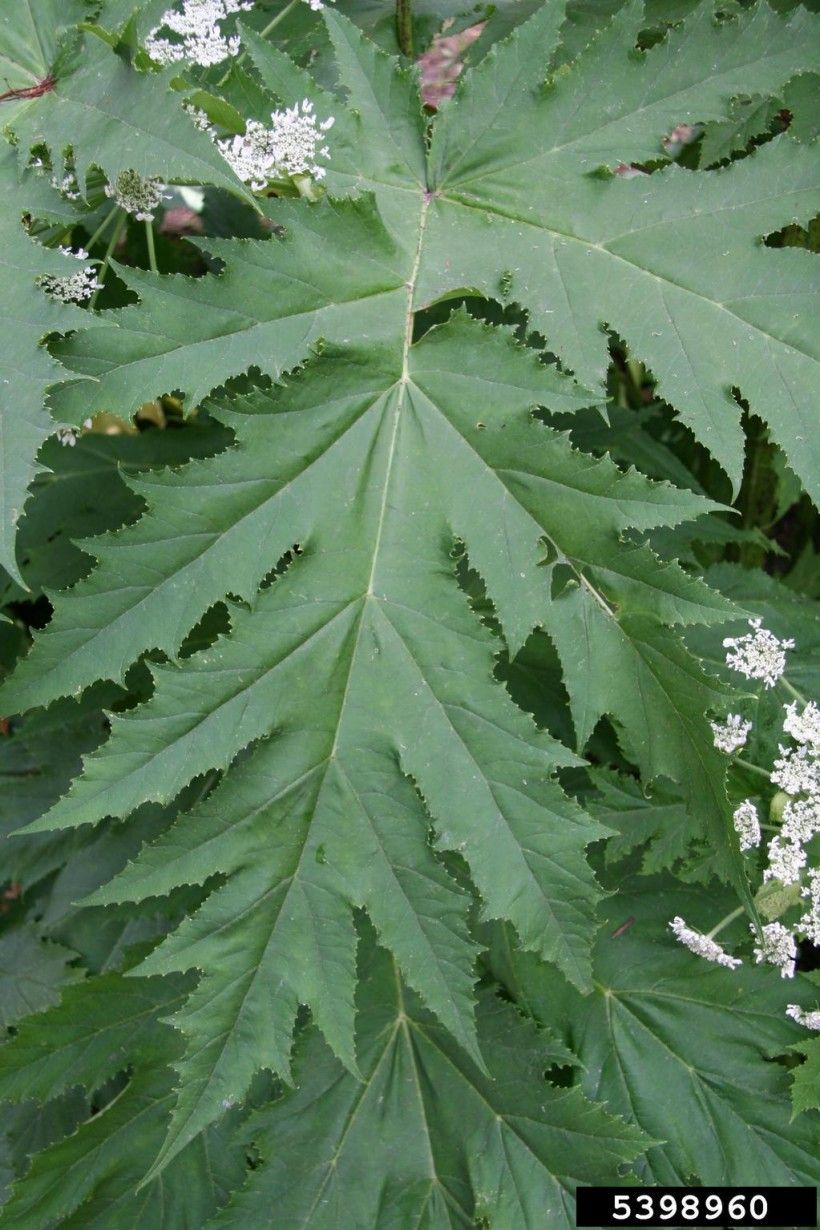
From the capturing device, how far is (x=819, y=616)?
1.94 meters

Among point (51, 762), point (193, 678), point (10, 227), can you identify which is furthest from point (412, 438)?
point (51, 762)

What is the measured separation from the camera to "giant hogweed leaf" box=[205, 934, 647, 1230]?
145 cm

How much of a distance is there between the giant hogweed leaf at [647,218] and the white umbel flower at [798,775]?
1.65ft

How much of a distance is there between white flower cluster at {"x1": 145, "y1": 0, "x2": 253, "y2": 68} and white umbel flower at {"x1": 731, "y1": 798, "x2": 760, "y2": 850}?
1.32 meters

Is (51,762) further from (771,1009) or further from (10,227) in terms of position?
(771,1009)

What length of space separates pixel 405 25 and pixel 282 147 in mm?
533

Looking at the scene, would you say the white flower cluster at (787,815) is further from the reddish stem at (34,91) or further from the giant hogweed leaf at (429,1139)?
the reddish stem at (34,91)

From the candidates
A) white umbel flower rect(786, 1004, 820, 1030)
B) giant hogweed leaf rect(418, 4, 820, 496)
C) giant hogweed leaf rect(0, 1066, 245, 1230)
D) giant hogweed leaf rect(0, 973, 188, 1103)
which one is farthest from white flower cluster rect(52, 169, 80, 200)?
white umbel flower rect(786, 1004, 820, 1030)

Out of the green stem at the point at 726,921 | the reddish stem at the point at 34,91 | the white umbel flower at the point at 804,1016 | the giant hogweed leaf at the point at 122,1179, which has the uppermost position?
the reddish stem at the point at 34,91

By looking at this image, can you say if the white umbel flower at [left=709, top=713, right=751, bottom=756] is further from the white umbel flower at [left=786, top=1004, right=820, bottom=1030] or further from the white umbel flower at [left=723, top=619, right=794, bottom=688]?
the white umbel flower at [left=786, top=1004, right=820, bottom=1030]

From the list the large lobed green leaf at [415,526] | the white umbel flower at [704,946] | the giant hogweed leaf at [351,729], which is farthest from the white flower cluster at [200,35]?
the white umbel flower at [704,946]

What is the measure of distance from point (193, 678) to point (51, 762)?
105 cm

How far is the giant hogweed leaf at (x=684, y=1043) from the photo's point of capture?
5.07 ft

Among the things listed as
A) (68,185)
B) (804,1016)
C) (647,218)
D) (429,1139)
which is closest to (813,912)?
(804,1016)
